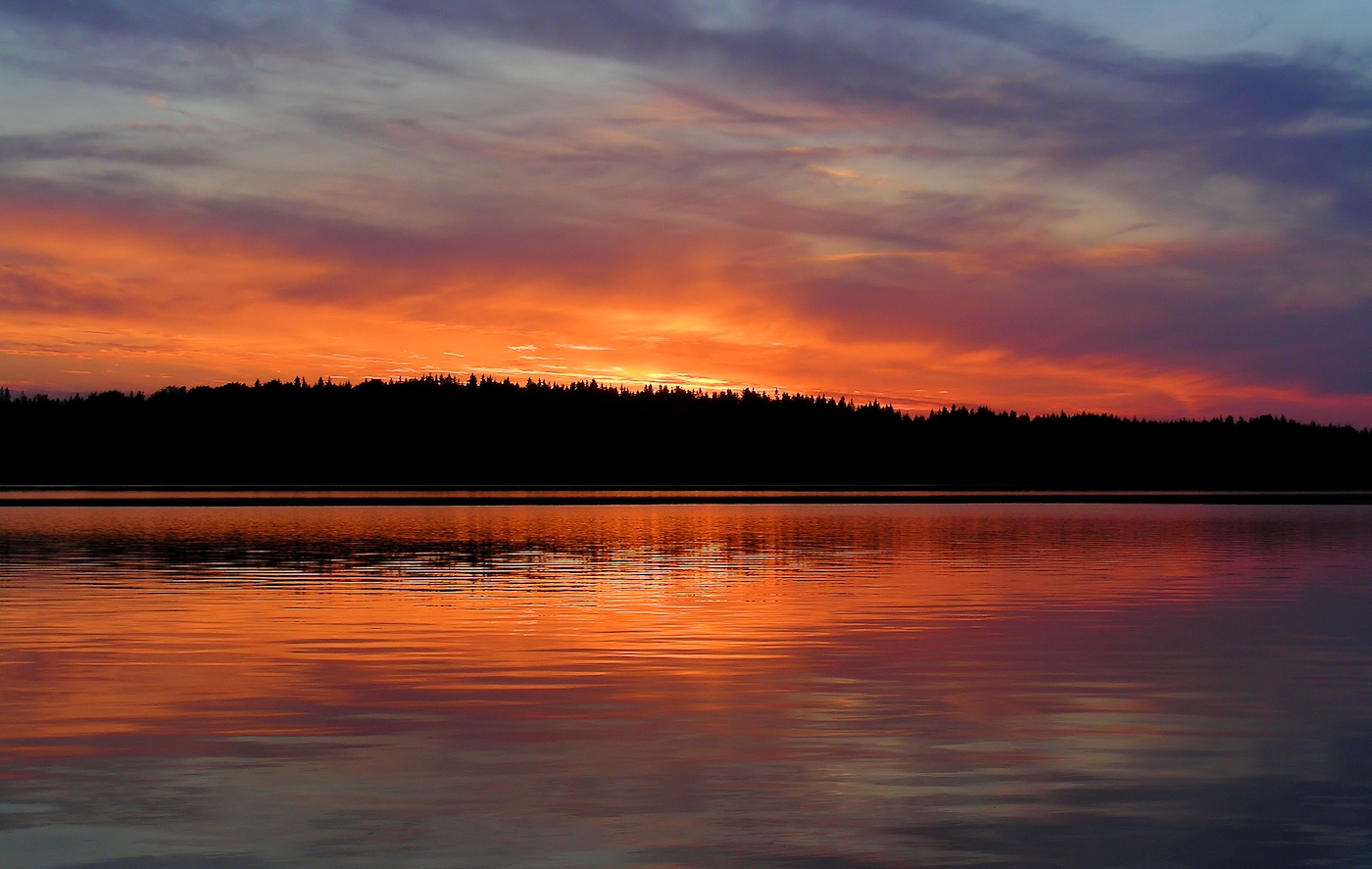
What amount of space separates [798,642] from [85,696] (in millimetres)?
11455

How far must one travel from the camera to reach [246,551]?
54375mm

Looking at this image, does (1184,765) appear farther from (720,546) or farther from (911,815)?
(720,546)

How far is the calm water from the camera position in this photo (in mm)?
12383

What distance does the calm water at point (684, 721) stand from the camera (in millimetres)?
12383

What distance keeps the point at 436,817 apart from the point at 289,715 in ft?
18.6

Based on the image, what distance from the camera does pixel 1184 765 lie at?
15.3 m

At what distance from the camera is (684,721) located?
701 inches

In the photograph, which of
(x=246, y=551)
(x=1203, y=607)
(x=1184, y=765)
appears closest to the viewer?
(x=1184, y=765)

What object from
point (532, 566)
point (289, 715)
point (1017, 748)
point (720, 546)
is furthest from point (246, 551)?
point (1017, 748)

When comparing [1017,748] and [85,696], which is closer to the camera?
[1017,748]

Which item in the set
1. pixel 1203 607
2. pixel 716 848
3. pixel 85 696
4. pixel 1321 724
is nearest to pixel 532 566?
pixel 1203 607

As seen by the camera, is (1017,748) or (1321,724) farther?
(1321,724)

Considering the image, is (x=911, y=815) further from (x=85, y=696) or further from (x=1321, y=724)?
(x=85, y=696)

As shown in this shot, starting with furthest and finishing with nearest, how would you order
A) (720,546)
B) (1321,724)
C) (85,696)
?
(720,546), (85,696), (1321,724)
